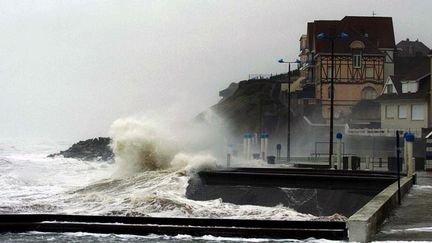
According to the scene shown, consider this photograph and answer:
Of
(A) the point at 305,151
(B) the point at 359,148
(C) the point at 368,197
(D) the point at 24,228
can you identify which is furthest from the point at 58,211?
(A) the point at 305,151

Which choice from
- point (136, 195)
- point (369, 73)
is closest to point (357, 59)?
point (369, 73)

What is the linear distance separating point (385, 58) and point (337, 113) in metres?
9.59

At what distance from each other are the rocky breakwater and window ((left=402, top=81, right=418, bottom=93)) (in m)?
33.7

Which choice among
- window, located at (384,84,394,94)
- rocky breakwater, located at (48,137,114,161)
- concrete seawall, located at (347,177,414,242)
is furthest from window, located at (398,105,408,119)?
concrete seawall, located at (347,177,414,242)

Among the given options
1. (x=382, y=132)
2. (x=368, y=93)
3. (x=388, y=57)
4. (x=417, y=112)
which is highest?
(x=388, y=57)

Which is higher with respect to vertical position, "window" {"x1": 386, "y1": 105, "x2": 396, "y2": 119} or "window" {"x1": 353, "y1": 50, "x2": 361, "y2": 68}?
"window" {"x1": 353, "y1": 50, "x2": 361, "y2": 68}

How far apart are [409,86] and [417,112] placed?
410 cm

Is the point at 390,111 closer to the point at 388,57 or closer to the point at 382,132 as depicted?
the point at 382,132

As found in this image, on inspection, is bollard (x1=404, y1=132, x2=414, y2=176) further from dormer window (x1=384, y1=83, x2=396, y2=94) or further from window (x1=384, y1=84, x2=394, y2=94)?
window (x1=384, y1=84, x2=394, y2=94)

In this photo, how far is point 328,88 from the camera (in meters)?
82.6

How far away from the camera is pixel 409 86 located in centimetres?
6444

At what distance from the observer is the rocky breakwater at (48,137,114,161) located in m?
83.9

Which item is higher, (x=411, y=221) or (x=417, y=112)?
(x=417, y=112)

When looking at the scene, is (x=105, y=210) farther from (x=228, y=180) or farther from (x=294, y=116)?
(x=294, y=116)
